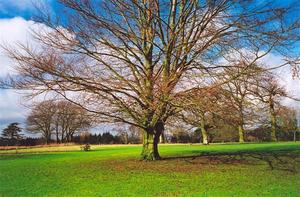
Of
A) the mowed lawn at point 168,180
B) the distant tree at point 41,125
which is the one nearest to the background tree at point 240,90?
the mowed lawn at point 168,180

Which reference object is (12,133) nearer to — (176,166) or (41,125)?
(41,125)

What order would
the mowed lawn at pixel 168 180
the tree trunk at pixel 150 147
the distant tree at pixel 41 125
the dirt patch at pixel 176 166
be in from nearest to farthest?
the mowed lawn at pixel 168 180 → the dirt patch at pixel 176 166 → the tree trunk at pixel 150 147 → the distant tree at pixel 41 125

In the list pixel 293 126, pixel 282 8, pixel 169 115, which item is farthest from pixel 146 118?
pixel 293 126

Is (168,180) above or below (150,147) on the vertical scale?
below

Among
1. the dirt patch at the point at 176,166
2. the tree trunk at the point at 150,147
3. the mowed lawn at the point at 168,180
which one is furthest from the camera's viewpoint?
the tree trunk at the point at 150,147

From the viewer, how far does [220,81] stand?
14883 mm

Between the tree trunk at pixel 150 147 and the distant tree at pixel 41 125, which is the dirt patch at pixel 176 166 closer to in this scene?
the tree trunk at pixel 150 147

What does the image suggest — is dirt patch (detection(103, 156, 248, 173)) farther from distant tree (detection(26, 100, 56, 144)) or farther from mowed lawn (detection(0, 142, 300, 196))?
distant tree (detection(26, 100, 56, 144))

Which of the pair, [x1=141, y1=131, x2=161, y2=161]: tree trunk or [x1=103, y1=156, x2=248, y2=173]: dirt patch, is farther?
[x1=141, y1=131, x2=161, y2=161]: tree trunk

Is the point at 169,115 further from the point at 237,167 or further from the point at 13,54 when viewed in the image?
the point at 13,54

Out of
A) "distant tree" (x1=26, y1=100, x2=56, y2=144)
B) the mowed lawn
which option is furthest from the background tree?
"distant tree" (x1=26, y1=100, x2=56, y2=144)

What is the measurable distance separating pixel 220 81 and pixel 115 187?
273 inches

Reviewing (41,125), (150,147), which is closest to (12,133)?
(41,125)

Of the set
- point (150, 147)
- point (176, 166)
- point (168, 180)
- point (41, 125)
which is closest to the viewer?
point (168, 180)
